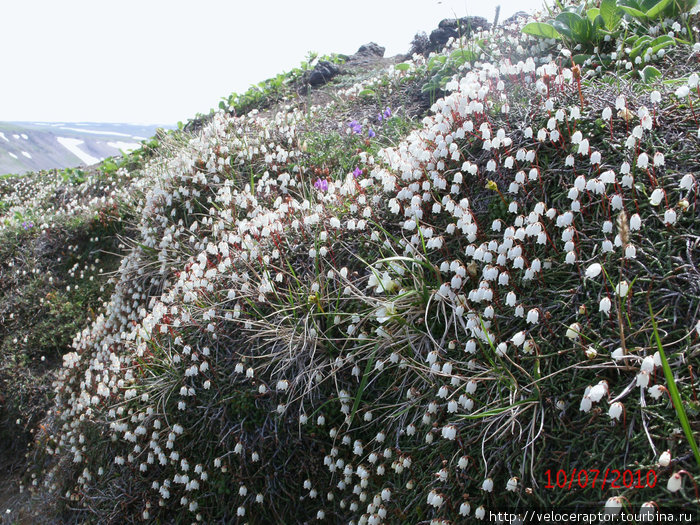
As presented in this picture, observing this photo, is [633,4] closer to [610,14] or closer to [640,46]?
[610,14]

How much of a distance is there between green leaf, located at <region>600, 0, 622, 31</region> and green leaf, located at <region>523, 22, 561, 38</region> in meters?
0.46

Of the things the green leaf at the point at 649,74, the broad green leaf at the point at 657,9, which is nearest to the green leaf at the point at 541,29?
the broad green leaf at the point at 657,9

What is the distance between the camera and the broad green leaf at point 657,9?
4338 millimetres

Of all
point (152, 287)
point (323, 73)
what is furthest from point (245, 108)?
point (152, 287)

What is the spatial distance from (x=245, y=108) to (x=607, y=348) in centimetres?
947

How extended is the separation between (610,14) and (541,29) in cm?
65

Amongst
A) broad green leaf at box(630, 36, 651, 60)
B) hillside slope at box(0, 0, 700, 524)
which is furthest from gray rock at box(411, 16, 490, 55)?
broad green leaf at box(630, 36, 651, 60)

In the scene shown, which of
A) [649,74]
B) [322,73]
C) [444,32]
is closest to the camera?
[649,74]

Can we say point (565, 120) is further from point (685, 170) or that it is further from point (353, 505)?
point (353, 505)

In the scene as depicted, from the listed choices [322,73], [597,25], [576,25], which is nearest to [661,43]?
[597,25]

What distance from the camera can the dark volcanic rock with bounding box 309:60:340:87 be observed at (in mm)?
10164

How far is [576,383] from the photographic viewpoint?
242cm

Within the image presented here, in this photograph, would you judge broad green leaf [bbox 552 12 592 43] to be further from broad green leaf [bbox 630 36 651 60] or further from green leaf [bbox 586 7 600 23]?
broad green leaf [bbox 630 36 651 60]

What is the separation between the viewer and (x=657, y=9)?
4.42 metres
